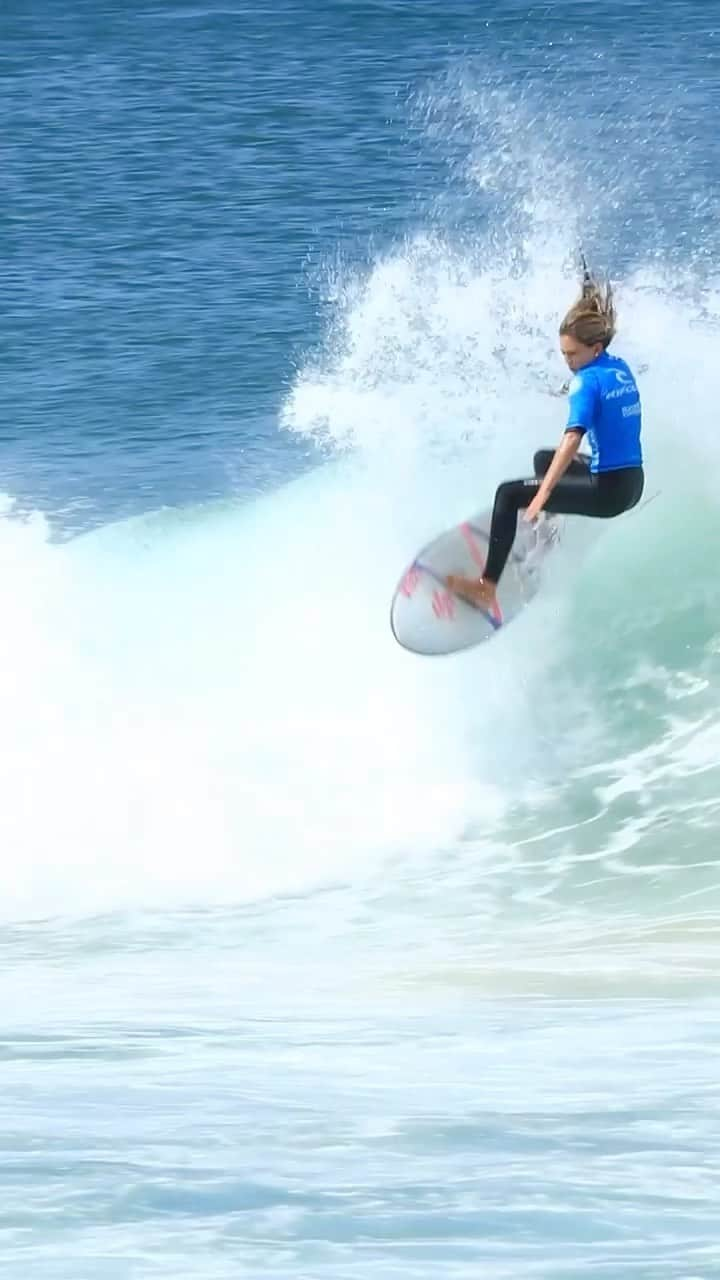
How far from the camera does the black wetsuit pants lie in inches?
367

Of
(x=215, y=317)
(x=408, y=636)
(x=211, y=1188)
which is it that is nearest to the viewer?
(x=211, y=1188)

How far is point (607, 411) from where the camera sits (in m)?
9.12

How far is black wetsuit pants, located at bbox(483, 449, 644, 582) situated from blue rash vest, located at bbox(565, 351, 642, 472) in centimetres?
7

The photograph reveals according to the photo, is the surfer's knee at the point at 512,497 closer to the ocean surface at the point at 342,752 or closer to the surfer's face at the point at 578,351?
the surfer's face at the point at 578,351

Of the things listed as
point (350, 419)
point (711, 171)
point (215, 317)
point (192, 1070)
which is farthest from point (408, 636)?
point (711, 171)

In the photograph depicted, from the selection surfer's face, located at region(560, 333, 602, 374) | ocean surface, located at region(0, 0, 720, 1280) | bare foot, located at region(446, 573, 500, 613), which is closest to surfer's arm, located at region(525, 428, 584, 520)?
surfer's face, located at region(560, 333, 602, 374)

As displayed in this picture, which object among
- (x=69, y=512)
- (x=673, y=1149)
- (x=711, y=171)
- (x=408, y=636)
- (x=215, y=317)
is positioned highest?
(x=711, y=171)

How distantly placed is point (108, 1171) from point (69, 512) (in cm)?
1090

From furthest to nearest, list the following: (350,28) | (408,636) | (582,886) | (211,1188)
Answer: (350,28) → (582,886) → (408,636) → (211,1188)

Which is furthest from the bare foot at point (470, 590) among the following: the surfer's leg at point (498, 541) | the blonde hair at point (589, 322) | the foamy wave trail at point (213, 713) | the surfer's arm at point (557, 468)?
the foamy wave trail at point (213, 713)

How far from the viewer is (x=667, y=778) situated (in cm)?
1235

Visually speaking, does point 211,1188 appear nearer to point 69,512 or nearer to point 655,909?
point 655,909

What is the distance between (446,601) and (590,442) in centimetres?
152

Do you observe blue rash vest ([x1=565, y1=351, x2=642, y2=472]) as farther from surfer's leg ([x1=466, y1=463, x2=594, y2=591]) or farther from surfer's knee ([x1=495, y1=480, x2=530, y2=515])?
surfer's knee ([x1=495, y1=480, x2=530, y2=515])
